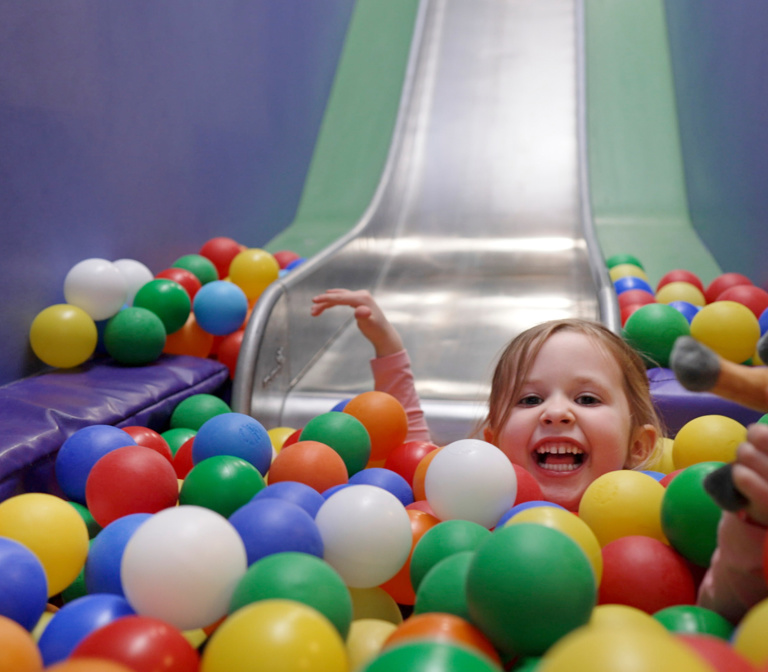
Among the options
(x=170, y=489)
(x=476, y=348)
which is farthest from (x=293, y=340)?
(x=170, y=489)

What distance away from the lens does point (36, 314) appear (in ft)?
7.39

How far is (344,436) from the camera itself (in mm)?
1657

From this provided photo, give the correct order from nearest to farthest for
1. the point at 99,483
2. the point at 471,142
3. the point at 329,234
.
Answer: the point at 99,483, the point at 329,234, the point at 471,142

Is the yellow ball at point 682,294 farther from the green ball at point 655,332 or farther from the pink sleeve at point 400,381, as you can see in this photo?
the pink sleeve at point 400,381

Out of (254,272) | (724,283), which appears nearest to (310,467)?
(254,272)

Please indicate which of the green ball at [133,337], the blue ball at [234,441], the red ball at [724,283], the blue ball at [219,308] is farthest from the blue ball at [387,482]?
the red ball at [724,283]

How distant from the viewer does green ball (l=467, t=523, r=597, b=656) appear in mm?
773

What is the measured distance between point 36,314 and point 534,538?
74.9 inches

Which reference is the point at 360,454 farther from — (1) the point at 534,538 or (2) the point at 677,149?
(2) the point at 677,149

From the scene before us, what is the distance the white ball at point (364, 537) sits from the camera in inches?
42.6

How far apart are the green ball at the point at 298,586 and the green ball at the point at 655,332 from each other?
5.17ft

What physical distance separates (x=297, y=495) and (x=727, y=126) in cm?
321

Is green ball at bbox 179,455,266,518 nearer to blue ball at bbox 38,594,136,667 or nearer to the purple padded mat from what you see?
blue ball at bbox 38,594,136,667

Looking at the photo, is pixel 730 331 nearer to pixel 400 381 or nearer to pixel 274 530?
pixel 400 381
